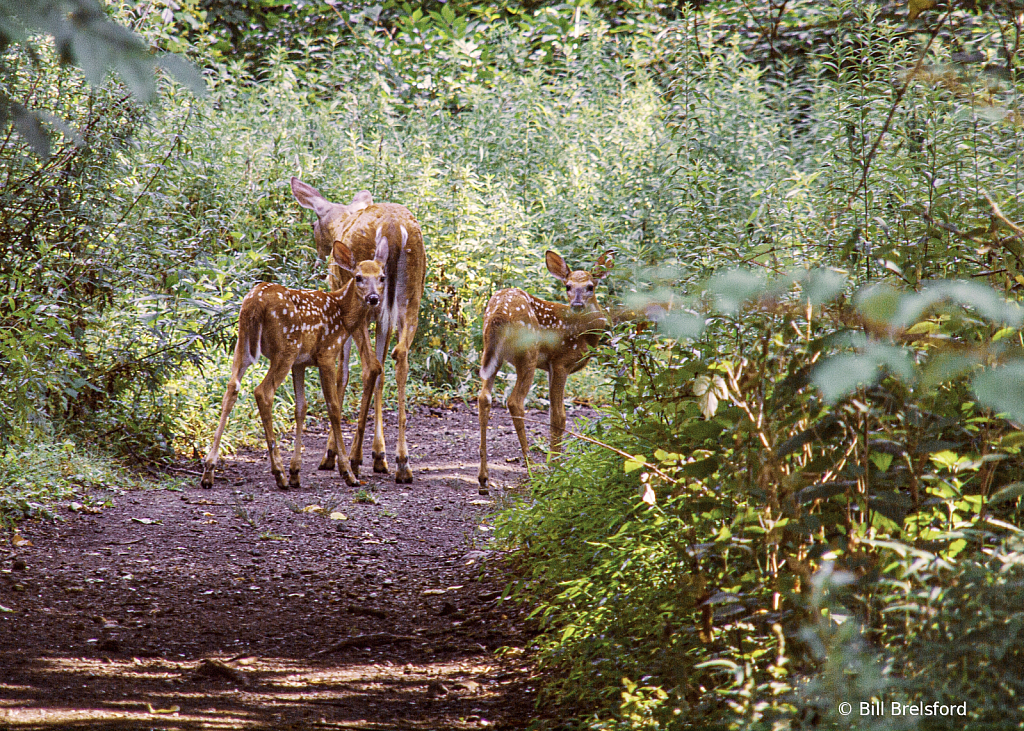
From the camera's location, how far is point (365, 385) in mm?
7871

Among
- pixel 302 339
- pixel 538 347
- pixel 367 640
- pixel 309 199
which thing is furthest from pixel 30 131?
pixel 309 199

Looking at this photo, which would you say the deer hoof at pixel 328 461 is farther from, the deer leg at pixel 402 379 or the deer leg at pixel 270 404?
the deer leg at pixel 270 404

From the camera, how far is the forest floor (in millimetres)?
3617

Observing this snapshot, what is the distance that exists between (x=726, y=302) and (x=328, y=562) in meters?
3.97

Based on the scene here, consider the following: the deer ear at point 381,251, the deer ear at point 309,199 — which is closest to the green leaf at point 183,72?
the deer ear at point 381,251

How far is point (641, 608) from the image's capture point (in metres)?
3.64

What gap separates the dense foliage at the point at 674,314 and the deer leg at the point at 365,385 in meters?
1.06

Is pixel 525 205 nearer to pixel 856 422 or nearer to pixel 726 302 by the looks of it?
pixel 856 422

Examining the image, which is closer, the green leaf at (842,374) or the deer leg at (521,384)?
the green leaf at (842,374)

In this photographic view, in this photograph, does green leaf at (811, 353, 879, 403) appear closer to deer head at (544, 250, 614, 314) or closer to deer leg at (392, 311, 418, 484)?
deer head at (544, 250, 614, 314)

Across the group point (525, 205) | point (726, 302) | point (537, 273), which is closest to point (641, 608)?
point (726, 302)

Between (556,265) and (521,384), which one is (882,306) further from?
(556,265)

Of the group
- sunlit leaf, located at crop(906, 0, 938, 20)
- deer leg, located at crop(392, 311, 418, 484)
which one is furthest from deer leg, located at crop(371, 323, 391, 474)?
sunlit leaf, located at crop(906, 0, 938, 20)

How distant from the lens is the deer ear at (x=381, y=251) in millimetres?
7918
